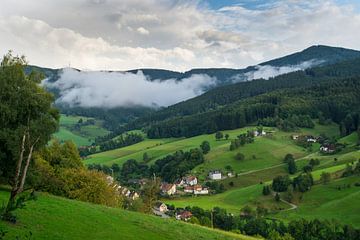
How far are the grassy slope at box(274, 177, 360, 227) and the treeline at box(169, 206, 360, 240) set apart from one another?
322 inches

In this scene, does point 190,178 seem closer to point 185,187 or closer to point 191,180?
point 191,180

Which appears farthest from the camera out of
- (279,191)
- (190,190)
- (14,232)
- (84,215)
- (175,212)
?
(190,190)

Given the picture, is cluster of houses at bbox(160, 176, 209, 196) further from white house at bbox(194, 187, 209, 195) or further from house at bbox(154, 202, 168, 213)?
Answer: house at bbox(154, 202, 168, 213)

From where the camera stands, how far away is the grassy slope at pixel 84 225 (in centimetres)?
2377

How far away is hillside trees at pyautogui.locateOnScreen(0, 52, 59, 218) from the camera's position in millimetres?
35969

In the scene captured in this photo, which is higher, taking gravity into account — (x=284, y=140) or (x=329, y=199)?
(x=284, y=140)

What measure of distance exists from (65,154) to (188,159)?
414 ft

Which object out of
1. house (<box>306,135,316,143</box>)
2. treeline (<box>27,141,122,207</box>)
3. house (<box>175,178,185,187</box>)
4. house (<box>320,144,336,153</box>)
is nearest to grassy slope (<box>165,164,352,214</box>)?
house (<box>175,178,185,187</box>)

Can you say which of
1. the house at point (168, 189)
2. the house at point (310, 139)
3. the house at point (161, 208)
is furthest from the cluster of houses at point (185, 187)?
the house at point (310, 139)

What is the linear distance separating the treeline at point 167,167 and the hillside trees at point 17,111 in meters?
132

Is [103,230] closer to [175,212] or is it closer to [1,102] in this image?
[1,102]

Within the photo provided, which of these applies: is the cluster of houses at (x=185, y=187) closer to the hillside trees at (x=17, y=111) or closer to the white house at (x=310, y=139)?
the white house at (x=310, y=139)

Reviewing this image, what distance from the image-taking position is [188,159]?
18025 cm

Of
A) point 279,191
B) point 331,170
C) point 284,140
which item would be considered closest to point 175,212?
point 279,191
